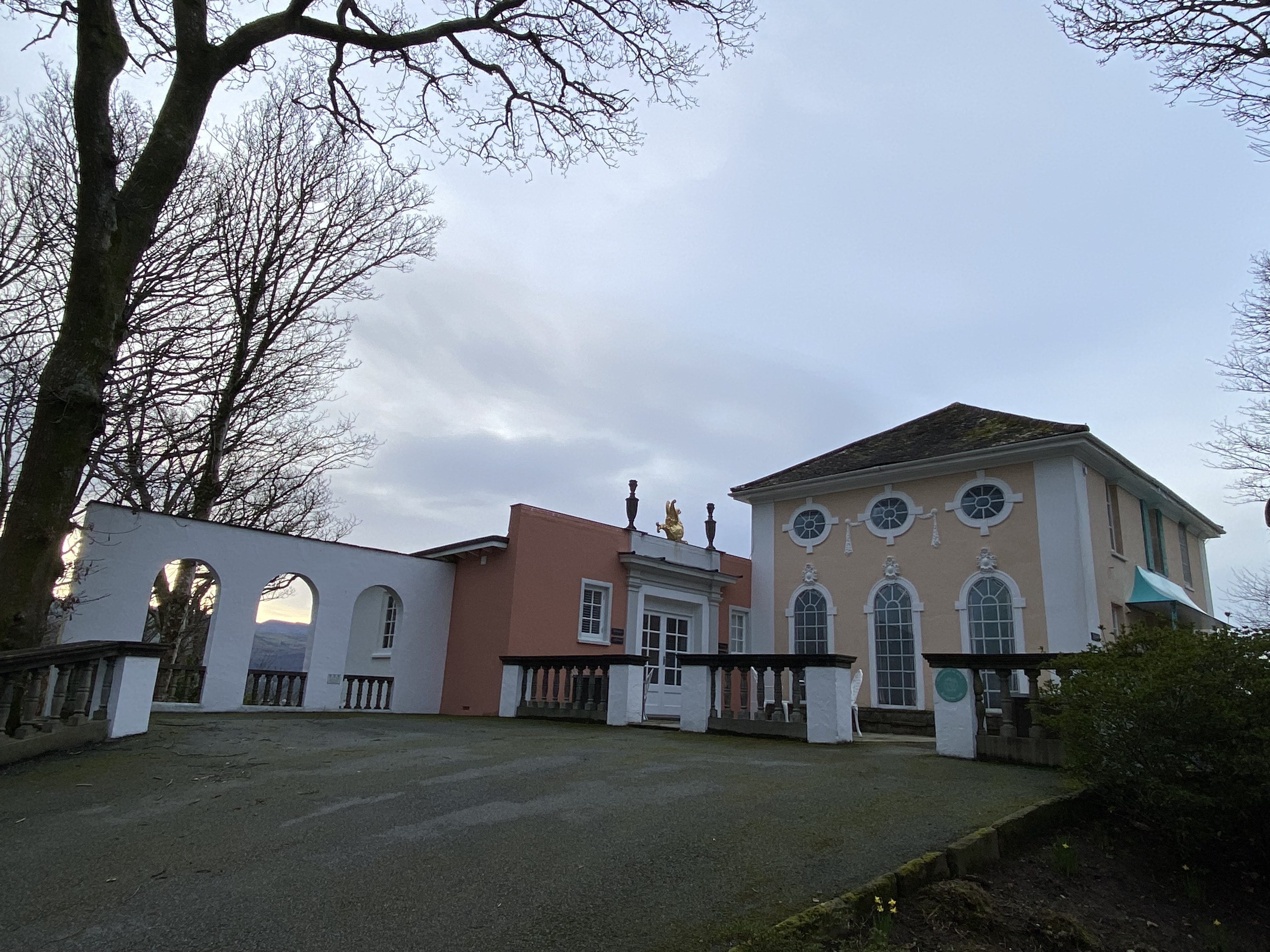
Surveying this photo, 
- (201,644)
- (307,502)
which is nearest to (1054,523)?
(307,502)

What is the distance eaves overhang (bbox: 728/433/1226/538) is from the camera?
14.2 metres

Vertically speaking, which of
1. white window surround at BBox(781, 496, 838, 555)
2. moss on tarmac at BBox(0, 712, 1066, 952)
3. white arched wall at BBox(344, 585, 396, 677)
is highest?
white window surround at BBox(781, 496, 838, 555)

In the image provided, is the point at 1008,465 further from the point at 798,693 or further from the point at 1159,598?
the point at 798,693

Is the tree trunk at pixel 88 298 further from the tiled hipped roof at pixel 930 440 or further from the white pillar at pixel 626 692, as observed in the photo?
the tiled hipped roof at pixel 930 440

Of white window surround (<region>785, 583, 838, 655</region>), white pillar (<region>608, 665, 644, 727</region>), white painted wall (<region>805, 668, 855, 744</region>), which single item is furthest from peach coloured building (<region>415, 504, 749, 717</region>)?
white painted wall (<region>805, 668, 855, 744</region>)

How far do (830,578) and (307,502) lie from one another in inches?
538

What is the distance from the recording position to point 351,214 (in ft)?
59.2

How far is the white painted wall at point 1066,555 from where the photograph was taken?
535 inches

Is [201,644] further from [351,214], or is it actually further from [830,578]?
[830,578]

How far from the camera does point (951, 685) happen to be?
27.2 feet

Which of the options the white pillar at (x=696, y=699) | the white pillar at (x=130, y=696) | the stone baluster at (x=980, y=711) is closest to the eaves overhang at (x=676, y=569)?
the white pillar at (x=696, y=699)

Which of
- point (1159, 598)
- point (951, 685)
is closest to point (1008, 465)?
point (1159, 598)

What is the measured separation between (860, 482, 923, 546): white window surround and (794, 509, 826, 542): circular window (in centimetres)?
96

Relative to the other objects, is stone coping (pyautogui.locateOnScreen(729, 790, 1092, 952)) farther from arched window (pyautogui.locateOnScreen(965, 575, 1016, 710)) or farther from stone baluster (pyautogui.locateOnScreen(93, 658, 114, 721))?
arched window (pyautogui.locateOnScreen(965, 575, 1016, 710))
